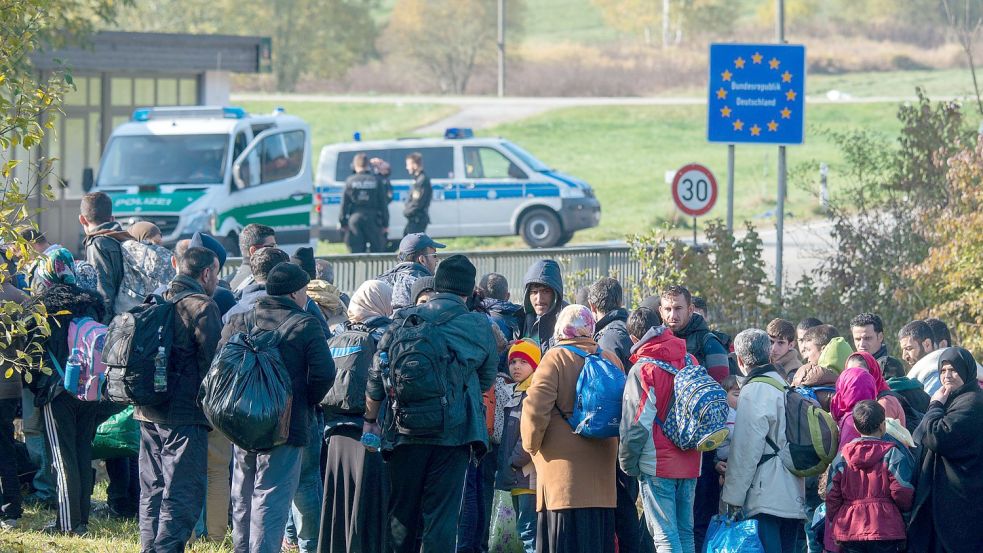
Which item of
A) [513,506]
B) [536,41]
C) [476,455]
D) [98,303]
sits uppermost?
[536,41]

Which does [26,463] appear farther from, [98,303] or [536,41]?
[536,41]

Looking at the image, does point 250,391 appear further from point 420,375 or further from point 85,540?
point 85,540

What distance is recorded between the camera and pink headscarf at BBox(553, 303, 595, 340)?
688 centimetres

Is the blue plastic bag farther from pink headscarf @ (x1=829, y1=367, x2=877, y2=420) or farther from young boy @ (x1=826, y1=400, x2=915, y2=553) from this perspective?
pink headscarf @ (x1=829, y1=367, x2=877, y2=420)

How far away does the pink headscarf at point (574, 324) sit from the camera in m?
6.88

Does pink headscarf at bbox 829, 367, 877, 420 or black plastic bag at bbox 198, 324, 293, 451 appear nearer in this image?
black plastic bag at bbox 198, 324, 293, 451

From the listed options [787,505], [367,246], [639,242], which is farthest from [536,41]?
[787,505]

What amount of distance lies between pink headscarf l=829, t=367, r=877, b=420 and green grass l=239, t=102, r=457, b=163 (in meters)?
37.1

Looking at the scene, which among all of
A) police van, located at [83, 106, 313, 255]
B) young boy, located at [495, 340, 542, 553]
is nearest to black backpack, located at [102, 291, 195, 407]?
young boy, located at [495, 340, 542, 553]

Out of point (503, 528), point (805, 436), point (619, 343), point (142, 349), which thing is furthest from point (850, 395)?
point (142, 349)

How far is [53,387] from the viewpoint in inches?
318

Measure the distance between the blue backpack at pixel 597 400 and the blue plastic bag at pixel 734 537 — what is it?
34.3 inches

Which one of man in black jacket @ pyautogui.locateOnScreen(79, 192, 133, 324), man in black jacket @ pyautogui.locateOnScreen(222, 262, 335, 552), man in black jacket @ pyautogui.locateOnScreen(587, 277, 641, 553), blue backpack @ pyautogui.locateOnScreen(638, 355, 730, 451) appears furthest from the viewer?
man in black jacket @ pyautogui.locateOnScreen(79, 192, 133, 324)

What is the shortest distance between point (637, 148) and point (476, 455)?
127ft
